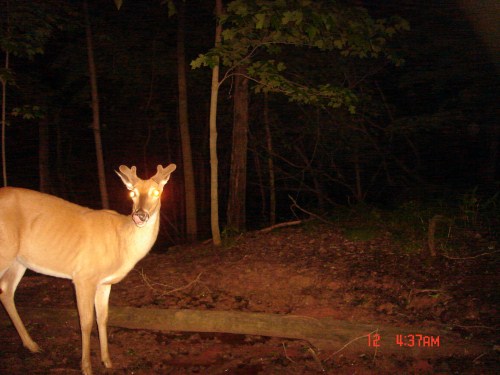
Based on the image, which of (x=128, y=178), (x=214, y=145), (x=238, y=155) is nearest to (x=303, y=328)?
(x=128, y=178)

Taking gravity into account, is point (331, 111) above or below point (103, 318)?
above

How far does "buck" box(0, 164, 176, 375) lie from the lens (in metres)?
4.73

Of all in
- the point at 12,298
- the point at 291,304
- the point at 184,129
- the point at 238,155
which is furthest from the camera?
the point at 184,129

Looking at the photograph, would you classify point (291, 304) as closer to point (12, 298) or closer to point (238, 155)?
point (12, 298)

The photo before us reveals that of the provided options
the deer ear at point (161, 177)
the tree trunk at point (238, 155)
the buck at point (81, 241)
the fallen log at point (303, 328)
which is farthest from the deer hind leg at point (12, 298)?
the tree trunk at point (238, 155)

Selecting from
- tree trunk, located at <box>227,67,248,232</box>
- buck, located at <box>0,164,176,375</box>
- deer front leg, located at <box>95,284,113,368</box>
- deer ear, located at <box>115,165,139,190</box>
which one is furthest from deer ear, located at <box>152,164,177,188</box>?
tree trunk, located at <box>227,67,248,232</box>

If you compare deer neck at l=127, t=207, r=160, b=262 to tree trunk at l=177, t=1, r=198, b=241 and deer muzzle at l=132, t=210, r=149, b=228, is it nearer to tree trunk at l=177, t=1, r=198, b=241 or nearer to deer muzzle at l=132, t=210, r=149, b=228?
deer muzzle at l=132, t=210, r=149, b=228

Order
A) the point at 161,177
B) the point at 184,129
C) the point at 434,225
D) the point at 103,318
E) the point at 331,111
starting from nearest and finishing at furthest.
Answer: the point at 103,318
the point at 161,177
the point at 434,225
the point at 184,129
the point at 331,111

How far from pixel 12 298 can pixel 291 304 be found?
3.18 meters

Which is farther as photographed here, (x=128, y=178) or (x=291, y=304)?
(x=291, y=304)

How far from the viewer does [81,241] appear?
192 inches

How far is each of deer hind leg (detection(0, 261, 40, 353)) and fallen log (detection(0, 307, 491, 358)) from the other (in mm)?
456

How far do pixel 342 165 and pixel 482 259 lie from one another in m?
10.2

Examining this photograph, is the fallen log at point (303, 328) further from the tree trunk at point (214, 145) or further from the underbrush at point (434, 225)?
the tree trunk at point (214, 145)
